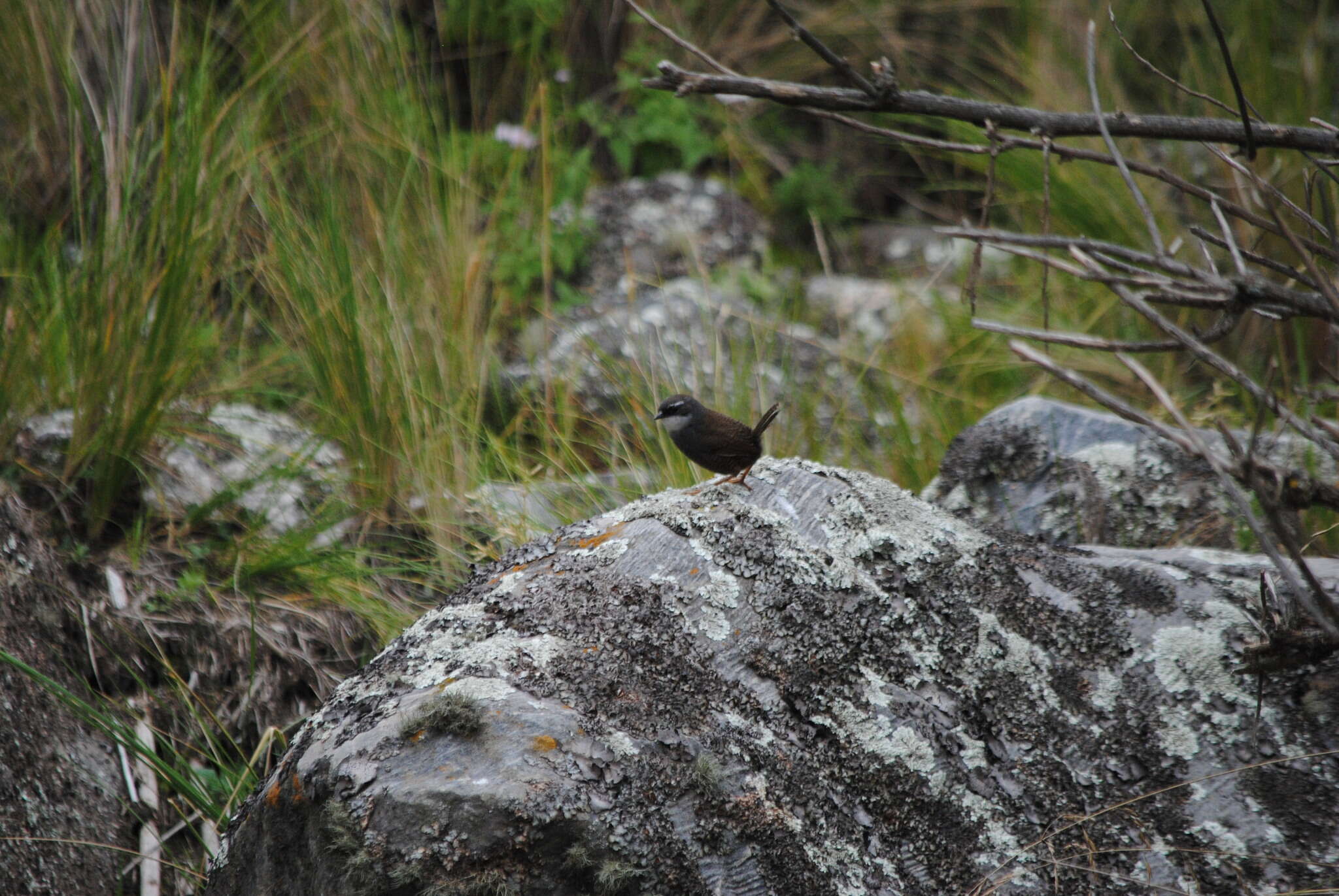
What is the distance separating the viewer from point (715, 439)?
2461mm

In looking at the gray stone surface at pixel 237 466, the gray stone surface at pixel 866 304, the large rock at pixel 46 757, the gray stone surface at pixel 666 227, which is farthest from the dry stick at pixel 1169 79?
the gray stone surface at pixel 666 227

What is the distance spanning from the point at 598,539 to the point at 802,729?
495 mm

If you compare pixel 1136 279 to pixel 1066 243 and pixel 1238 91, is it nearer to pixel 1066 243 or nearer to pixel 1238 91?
pixel 1066 243

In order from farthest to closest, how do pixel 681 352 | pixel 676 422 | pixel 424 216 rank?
pixel 681 352, pixel 424 216, pixel 676 422

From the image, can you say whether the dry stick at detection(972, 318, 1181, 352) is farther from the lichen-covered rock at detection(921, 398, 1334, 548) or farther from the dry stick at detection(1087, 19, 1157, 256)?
the lichen-covered rock at detection(921, 398, 1334, 548)

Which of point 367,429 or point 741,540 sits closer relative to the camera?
point 741,540

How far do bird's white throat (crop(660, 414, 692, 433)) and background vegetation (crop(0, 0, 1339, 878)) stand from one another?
0.39 metres

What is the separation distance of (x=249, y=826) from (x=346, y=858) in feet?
0.89

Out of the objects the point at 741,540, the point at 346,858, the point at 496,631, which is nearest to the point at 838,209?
the point at 741,540

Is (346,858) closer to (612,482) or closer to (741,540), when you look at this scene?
(741,540)

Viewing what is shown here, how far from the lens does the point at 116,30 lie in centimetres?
376

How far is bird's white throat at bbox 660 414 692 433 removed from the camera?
8.39 ft

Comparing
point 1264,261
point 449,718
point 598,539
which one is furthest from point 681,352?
point 449,718

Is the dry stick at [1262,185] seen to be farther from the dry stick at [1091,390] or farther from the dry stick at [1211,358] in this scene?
the dry stick at [1091,390]
